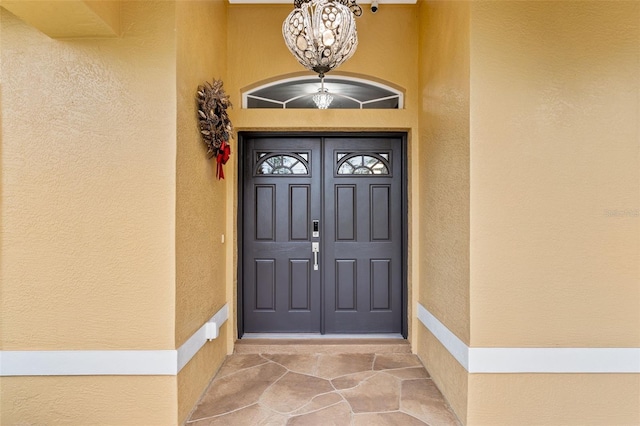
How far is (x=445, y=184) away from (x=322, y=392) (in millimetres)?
1920

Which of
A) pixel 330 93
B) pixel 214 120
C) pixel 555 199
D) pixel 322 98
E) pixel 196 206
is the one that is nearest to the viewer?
pixel 555 199

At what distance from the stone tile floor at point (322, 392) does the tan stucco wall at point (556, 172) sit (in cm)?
81

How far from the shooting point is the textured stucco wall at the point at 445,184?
2.37 meters

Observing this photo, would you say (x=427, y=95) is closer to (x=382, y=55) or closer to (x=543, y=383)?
(x=382, y=55)

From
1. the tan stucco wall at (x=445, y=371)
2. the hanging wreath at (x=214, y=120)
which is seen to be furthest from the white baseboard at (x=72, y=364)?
the tan stucco wall at (x=445, y=371)

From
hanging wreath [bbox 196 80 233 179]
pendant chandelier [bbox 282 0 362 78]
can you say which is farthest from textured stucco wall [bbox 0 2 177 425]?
pendant chandelier [bbox 282 0 362 78]

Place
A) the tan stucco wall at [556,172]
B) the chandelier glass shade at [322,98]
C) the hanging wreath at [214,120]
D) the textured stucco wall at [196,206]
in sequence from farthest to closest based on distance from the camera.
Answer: the chandelier glass shade at [322,98] → the hanging wreath at [214,120] → the textured stucco wall at [196,206] → the tan stucco wall at [556,172]

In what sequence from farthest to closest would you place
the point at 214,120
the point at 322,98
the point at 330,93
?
1. the point at 330,93
2. the point at 322,98
3. the point at 214,120

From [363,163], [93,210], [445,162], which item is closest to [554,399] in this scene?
[445,162]

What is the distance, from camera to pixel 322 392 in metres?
2.78

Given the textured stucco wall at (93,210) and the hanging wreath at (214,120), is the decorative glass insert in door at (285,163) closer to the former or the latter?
the hanging wreath at (214,120)

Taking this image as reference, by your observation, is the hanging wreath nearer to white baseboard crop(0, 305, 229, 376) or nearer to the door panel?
the door panel

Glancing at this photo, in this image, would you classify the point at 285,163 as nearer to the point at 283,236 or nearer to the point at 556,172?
the point at 283,236

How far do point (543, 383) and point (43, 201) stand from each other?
3.48 m
